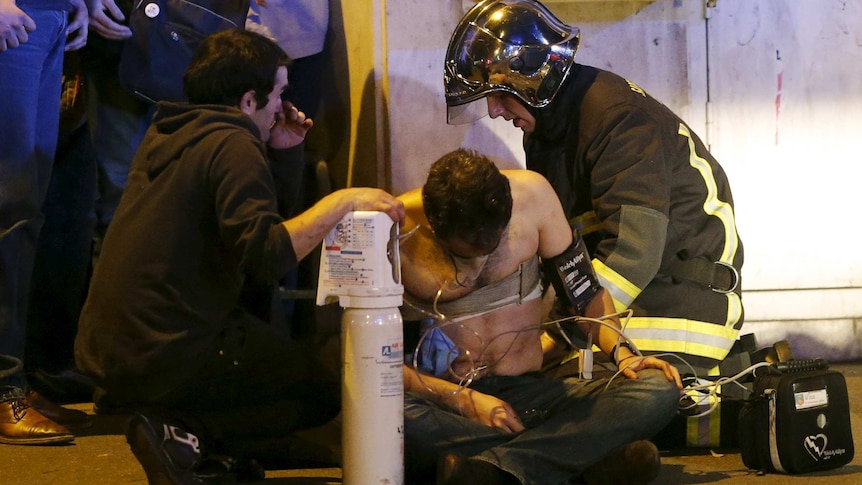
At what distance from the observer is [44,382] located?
4.20 m

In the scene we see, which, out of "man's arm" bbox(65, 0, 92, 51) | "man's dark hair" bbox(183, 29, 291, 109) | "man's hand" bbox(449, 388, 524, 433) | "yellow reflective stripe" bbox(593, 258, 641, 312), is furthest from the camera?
"man's arm" bbox(65, 0, 92, 51)

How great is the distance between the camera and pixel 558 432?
2.97m

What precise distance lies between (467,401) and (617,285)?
61cm

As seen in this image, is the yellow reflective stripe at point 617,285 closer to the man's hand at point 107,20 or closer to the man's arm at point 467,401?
the man's arm at point 467,401

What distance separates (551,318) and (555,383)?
256mm

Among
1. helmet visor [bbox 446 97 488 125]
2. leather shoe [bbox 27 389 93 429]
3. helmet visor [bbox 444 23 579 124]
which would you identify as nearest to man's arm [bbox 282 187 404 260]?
helmet visor [bbox 444 23 579 124]

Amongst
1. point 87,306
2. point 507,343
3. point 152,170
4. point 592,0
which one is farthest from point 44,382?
point 592,0

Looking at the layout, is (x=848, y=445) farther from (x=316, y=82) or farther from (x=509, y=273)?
(x=316, y=82)

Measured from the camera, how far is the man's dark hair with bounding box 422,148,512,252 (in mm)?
2939

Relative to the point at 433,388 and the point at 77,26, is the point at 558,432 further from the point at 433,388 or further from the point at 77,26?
the point at 77,26

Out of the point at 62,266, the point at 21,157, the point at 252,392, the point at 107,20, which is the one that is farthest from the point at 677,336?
the point at 62,266

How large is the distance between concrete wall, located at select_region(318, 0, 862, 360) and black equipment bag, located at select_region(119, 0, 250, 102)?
0.70 metres

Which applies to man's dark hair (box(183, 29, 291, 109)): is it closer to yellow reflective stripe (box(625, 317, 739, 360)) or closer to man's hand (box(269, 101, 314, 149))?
man's hand (box(269, 101, 314, 149))

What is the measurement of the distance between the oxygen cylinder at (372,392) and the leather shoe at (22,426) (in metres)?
1.25
